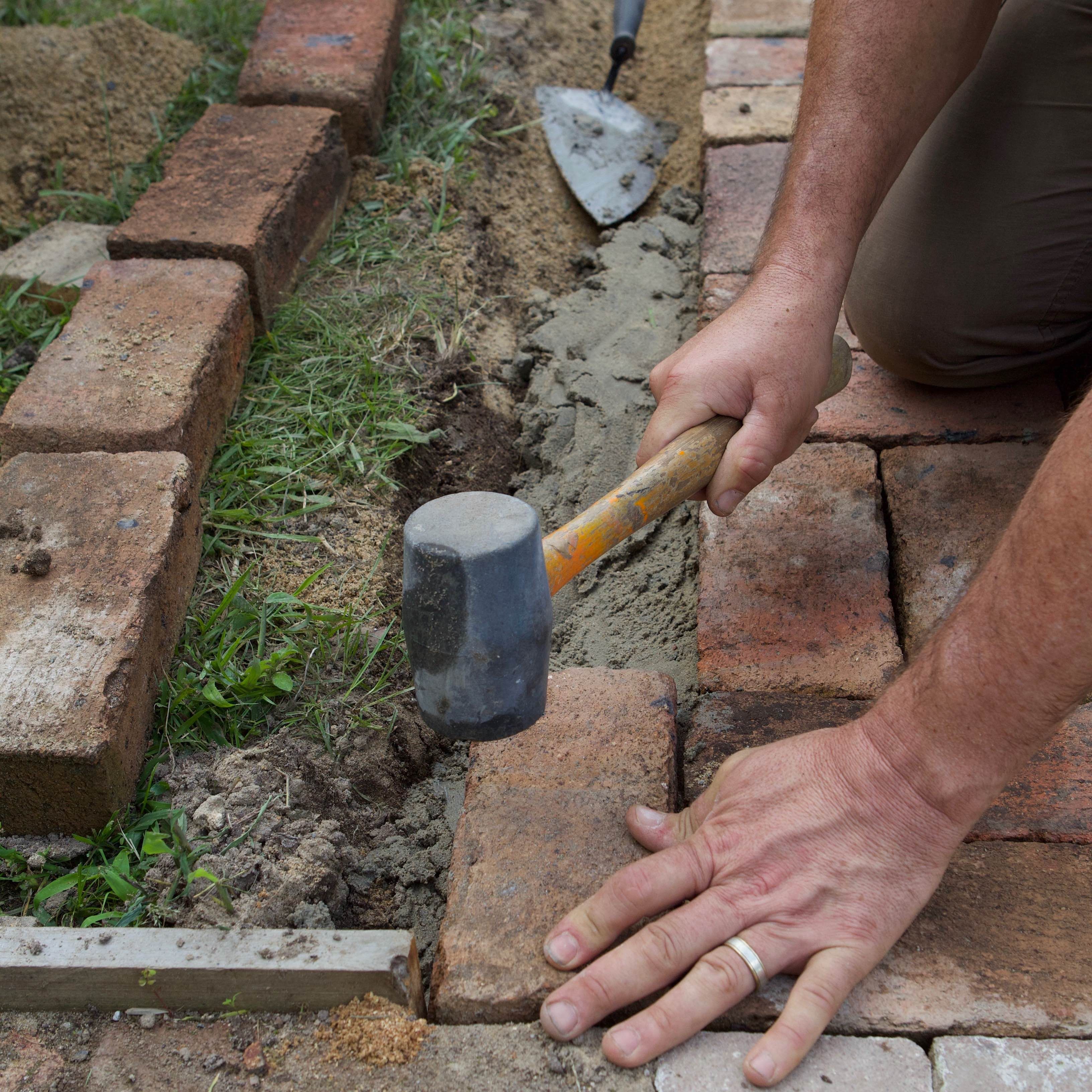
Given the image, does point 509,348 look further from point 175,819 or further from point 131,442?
point 175,819

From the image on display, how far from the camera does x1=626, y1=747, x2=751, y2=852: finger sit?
1480 mm

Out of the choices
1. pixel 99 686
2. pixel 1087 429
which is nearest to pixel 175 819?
pixel 99 686

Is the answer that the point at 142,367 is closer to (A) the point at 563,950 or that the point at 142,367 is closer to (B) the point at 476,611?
(B) the point at 476,611

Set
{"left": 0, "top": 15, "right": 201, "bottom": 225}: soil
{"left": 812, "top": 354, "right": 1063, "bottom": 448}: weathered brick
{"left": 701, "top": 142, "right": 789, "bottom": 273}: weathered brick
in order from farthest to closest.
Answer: {"left": 0, "top": 15, "right": 201, "bottom": 225}: soil
{"left": 701, "top": 142, "right": 789, "bottom": 273}: weathered brick
{"left": 812, "top": 354, "right": 1063, "bottom": 448}: weathered brick

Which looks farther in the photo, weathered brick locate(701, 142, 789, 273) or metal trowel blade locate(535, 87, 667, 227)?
metal trowel blade locate(535, 87, 667, 227)

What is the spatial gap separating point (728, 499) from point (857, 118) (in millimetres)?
724

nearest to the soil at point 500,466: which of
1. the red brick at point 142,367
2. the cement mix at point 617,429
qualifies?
the cement mix at point 617,429

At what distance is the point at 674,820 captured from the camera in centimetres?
153

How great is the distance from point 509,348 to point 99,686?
5.03 ft

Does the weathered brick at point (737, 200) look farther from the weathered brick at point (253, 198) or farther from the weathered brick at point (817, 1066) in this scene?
the weathered brick at point (817, 1066)

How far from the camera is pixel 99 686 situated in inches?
66.3

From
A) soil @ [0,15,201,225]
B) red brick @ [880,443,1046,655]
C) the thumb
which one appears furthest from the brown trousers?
soil @ [0,15,201,225]

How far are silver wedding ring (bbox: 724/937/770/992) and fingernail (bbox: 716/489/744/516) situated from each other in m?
0.72

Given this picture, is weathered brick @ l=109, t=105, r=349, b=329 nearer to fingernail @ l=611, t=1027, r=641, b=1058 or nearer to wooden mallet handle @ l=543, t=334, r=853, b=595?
wooden mallet handle @ l=543, t=334, r=853, b=595
